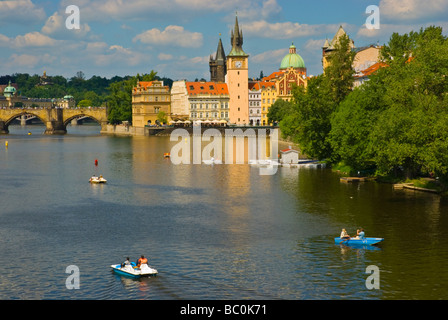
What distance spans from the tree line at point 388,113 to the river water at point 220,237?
397 cm

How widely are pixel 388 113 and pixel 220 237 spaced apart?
94.9 feet

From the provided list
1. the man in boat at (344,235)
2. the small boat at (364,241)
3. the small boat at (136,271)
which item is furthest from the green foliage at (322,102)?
the small boat at (136,271)

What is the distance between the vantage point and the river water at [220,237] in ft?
116

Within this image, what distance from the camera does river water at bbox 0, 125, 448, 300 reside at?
116ft

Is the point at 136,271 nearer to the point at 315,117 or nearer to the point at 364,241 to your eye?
the point at 364,241

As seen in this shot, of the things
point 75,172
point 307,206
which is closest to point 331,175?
point 307,206

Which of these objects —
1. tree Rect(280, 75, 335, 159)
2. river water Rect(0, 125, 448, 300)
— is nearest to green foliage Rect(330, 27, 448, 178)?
river water Rect(0, 125, 448, 300)

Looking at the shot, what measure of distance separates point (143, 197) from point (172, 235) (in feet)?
63.0

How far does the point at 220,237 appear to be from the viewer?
46.6 meters

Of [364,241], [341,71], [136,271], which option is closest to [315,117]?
[341,71]

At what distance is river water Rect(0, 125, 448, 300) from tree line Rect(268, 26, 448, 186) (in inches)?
156

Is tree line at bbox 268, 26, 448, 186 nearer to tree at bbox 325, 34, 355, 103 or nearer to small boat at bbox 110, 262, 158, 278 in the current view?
tree at bbox 325, 34, 355, 103

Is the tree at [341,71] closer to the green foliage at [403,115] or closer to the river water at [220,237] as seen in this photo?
the green foliage at [403,115]
